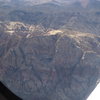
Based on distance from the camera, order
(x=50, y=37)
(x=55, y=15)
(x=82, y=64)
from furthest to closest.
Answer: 1. (x=55, y=15)
2. (x=50, y=37)
3. (x=82, y=64)

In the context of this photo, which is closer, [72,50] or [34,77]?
[34,77]

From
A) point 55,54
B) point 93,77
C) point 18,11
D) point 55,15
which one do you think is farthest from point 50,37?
point 18,11

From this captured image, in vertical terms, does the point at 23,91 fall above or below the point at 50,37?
below

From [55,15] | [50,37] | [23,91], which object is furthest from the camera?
[55,15]

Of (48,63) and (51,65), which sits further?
(48,63)

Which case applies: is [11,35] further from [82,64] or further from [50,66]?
[82,64]

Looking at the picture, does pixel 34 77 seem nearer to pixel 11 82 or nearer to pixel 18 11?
pixel 11 82
